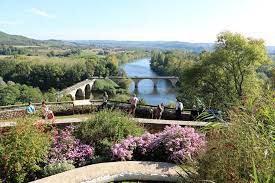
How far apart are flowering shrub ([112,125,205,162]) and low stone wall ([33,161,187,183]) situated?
1.99 ft

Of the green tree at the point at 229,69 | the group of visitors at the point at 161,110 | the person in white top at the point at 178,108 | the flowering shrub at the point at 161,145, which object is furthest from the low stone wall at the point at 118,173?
the green tree at the point at 229,69

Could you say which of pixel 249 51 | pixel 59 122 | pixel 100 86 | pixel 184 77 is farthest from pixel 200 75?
pixel 100 86

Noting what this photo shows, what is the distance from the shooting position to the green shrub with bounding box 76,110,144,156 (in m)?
11.0

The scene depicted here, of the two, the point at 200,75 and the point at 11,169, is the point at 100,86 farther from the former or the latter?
the point at 11,169

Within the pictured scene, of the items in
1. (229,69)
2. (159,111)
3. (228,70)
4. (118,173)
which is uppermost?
(118,173)

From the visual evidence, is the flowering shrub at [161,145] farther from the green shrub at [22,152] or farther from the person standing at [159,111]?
the person standing at [159,111]

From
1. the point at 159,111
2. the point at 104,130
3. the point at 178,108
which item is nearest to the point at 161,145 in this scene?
the point at 104,130

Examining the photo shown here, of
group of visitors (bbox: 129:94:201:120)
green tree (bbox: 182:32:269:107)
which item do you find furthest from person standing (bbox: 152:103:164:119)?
green tree (bbox: 182:32:269:107)

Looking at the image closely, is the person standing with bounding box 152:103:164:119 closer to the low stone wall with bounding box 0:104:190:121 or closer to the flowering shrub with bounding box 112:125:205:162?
the low stone wall with bounding box 0:104:190:121

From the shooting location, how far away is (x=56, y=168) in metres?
9.80

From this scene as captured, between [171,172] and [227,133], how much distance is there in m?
3.36

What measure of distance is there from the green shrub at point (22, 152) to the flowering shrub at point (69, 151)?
14.3 inches

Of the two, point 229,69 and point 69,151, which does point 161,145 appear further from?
point 229,69

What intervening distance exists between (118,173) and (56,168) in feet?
5.27
